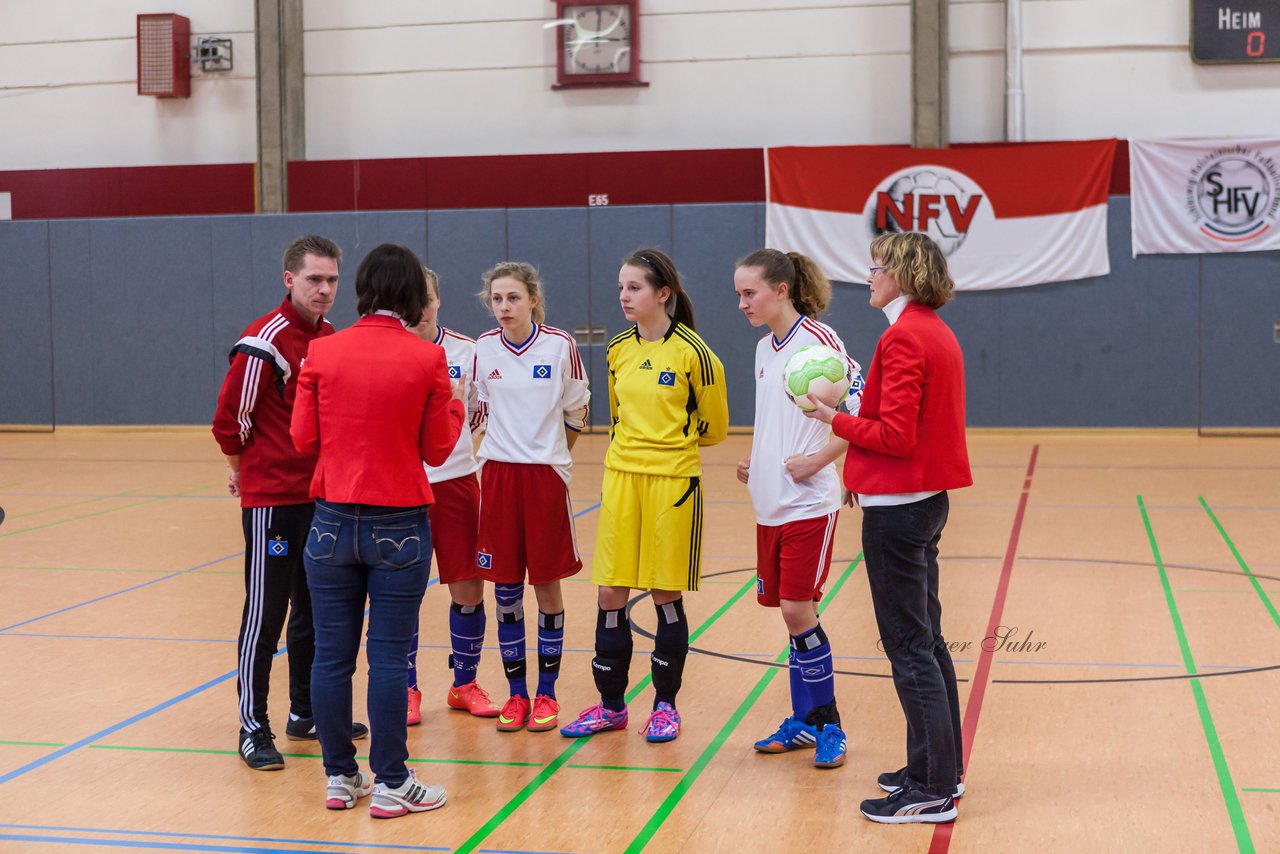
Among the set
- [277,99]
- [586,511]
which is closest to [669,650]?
[586,511]

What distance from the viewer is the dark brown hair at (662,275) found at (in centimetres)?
420

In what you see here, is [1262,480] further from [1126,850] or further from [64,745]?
[64,745]

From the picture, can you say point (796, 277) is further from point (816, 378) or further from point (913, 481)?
point (913, 481)

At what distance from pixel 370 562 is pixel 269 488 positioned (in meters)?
0.63

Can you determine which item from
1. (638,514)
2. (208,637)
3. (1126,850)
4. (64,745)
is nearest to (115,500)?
(208,637)

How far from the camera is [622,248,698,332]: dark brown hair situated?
420cm

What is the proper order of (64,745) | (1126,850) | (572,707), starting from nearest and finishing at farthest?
1. (1126,850)
2. (64,745)
3. (572,707)

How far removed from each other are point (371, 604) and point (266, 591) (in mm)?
675

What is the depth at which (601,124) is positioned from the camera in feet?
46.5

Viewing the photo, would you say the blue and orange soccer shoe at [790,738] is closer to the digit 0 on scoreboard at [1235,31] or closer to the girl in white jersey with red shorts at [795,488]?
the girl in white jersey with red shorts at [795,488]

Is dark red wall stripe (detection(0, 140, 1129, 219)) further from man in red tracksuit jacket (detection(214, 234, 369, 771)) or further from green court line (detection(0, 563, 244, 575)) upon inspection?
man in red tracksuit jacket (detection(214, 234, 369, 771))

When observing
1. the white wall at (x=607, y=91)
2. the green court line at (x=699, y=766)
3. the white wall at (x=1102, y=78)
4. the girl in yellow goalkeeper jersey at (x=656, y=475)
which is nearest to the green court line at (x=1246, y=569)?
the green court line at (x=699, y=766)

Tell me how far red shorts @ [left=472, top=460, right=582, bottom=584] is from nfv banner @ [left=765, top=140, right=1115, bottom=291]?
368 inches

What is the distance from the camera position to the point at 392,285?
3.59 metres
